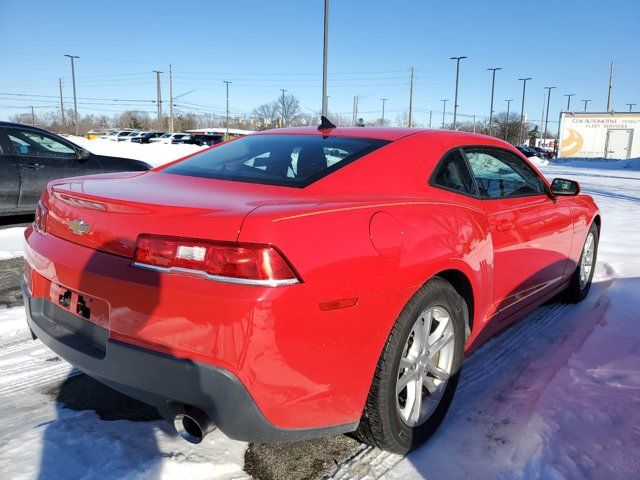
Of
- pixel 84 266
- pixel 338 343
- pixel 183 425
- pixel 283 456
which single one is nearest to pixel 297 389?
pixel 338 343

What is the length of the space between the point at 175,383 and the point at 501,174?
264cm

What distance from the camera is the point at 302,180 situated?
2.37 m

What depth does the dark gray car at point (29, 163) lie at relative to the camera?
22.1ft

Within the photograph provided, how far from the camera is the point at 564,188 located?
3850 millimetres

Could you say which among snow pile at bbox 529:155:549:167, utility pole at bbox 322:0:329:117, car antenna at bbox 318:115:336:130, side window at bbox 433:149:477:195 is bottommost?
snow pile at bbox 529:155:549:167

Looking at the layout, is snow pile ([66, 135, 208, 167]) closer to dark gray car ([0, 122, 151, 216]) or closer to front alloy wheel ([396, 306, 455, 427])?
dark gray car ([0, 122, 151, 216])

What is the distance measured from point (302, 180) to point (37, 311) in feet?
4.27

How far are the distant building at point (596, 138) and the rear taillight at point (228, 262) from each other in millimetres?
51058

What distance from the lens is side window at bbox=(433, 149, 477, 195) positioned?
273cm

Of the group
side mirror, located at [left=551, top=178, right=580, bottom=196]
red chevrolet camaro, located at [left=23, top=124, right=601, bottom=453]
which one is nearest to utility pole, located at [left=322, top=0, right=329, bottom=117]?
side mirror, located at [left=551, top=178, right=580, bottom=196]

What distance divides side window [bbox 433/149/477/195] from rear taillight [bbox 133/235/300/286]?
1235 mm

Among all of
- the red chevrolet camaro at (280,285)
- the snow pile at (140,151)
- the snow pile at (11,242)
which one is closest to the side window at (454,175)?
the red chevrolet camaro at (280,285)

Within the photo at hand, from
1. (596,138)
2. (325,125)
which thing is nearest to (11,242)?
(325,125)

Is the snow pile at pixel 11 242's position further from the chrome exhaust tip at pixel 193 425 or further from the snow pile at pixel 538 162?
the snow pile at pixel 538 162
